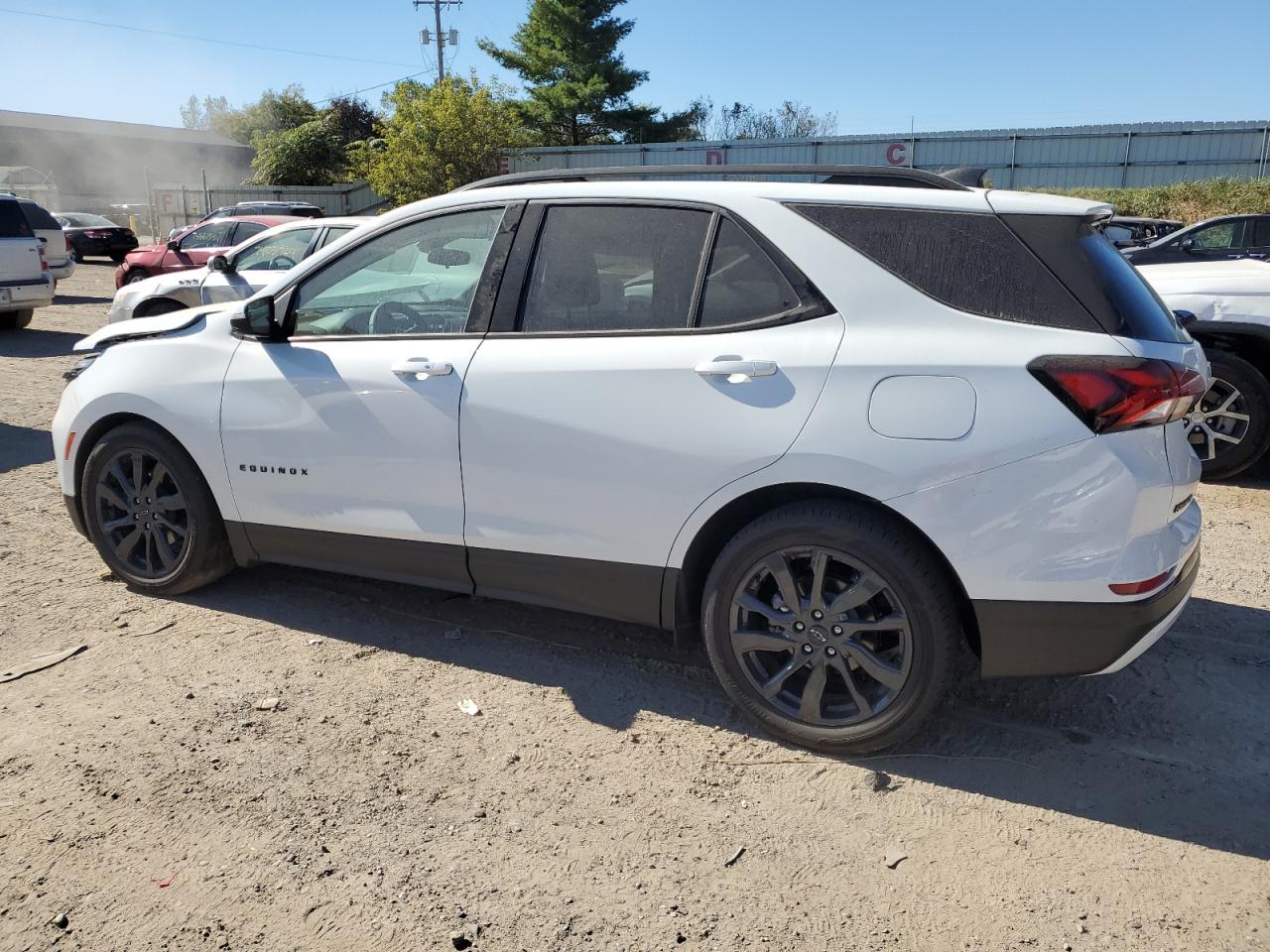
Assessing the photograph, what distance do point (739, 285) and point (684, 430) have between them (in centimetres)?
53

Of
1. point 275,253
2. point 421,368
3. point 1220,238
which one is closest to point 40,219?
point 275,253

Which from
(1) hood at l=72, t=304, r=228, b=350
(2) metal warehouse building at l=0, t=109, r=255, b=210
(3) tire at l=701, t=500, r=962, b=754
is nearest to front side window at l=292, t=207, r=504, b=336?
(1) hood at l=72, t=304, r=228, b=350

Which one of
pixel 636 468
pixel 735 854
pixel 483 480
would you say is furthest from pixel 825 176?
pixel 735 854

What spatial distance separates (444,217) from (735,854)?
2572 millimetres

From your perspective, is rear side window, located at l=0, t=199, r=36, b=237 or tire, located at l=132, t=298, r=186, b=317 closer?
tire, located at l=132, t=298, r=186, b=317

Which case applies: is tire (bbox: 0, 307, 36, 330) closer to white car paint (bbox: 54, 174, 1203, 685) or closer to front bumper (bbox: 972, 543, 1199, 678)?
white car paint (bbox: 54, 174, 1203, 685)

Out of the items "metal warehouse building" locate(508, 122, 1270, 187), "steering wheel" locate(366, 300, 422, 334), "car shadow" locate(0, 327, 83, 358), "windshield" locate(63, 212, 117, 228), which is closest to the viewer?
"steering wheel" locate(366, 300, 422, 334)

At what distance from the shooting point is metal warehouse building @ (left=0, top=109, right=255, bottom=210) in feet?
216

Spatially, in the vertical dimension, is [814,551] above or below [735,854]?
above

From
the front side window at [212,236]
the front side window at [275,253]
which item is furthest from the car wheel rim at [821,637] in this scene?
the front side window at [212,236]

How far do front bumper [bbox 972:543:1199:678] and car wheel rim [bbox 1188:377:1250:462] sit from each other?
4131mm

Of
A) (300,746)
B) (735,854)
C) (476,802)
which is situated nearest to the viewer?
(735,854)

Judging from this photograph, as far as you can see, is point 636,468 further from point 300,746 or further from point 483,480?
point 300,746

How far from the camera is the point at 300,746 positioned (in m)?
3.38
